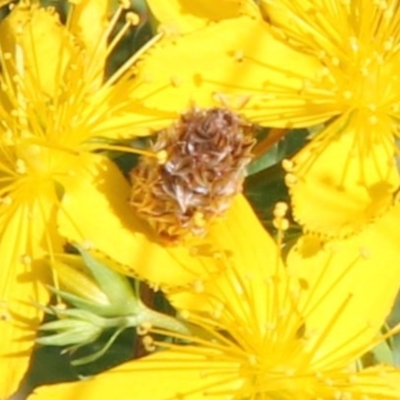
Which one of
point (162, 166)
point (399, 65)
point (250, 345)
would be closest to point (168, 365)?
point (250, 345)

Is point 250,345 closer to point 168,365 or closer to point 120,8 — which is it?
point 168,365

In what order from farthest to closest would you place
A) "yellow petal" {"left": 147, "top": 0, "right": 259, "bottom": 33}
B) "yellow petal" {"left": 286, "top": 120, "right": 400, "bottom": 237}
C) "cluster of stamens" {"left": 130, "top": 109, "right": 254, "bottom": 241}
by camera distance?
"yellow petal" {"left": 147, "top": 0, "right": 259, "bottom": 33}, "yellow petal" {"left": 286, "top": 120, "right": 400, "bottom": 237}, "cluster of stamens" {"left": 130, "top": 109, "right": 254, "bottom": 241}

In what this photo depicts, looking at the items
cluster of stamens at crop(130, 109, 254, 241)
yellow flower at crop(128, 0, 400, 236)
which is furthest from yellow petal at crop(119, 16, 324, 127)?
cluster of stamens at crop(130, 109, 254, 241)

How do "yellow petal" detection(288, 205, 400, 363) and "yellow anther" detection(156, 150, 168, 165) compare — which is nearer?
"yellow anther" detection(156, 150, 168, 165)

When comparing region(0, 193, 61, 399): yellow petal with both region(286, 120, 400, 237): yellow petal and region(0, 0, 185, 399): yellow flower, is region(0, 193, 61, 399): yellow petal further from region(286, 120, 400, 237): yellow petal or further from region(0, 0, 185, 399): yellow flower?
region(286, 120, 400, 237): yellow petal

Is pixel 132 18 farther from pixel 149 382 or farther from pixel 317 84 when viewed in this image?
pixel 149 382

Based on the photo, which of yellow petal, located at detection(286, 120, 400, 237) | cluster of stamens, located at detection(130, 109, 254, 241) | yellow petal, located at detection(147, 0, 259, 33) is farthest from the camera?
yellow petal, located at detection(147, 0, 259, 33)

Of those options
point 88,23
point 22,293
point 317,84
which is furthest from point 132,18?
point 22,293

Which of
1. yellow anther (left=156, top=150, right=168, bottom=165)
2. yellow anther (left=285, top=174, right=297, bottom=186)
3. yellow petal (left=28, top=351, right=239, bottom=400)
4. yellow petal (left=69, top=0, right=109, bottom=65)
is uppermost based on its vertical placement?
yellow petal (left=69, top=0, right=109, bottom=65)
